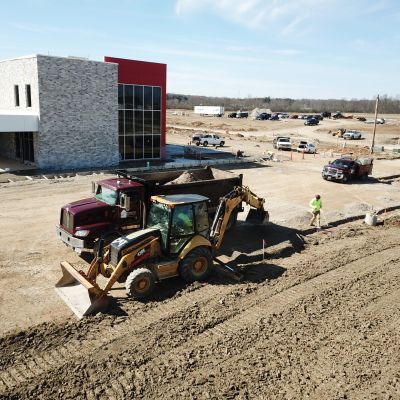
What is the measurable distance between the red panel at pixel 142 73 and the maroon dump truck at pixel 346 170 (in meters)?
14.7

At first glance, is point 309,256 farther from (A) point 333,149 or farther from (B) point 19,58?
(A) point 333,149

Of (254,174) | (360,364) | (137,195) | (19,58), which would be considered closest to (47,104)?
(19,58)

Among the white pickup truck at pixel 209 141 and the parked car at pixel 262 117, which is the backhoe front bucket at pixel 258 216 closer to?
the white pickup truck at pixel 209 141

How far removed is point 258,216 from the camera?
56.9 feet

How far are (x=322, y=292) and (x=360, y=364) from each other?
327 centimetres

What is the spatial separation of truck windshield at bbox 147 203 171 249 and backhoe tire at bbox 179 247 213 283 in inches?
31.1

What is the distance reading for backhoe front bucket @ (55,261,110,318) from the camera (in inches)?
399

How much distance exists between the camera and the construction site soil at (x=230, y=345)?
25.5ft

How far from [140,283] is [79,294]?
157cm

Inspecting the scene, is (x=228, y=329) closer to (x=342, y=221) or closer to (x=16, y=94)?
(x=342, y=221)

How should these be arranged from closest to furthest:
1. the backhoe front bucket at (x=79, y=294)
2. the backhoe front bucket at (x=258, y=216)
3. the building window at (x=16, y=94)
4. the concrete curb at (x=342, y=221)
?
the backhoe front bucket at (x=79, y=294)
the backhoe front bucket at (x=258, y=216)
the concrete curb at (x=342, y=221)
the building window at (x=16, y=94)

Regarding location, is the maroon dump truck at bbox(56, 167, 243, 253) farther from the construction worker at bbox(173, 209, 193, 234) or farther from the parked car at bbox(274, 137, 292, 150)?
the parked car at bbox(274, 137, 292, 150)

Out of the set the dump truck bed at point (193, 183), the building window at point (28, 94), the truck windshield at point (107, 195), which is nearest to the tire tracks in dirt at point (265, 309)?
the dump truck bed at point (193, 183)

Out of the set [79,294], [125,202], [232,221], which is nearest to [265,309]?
[79,294]
